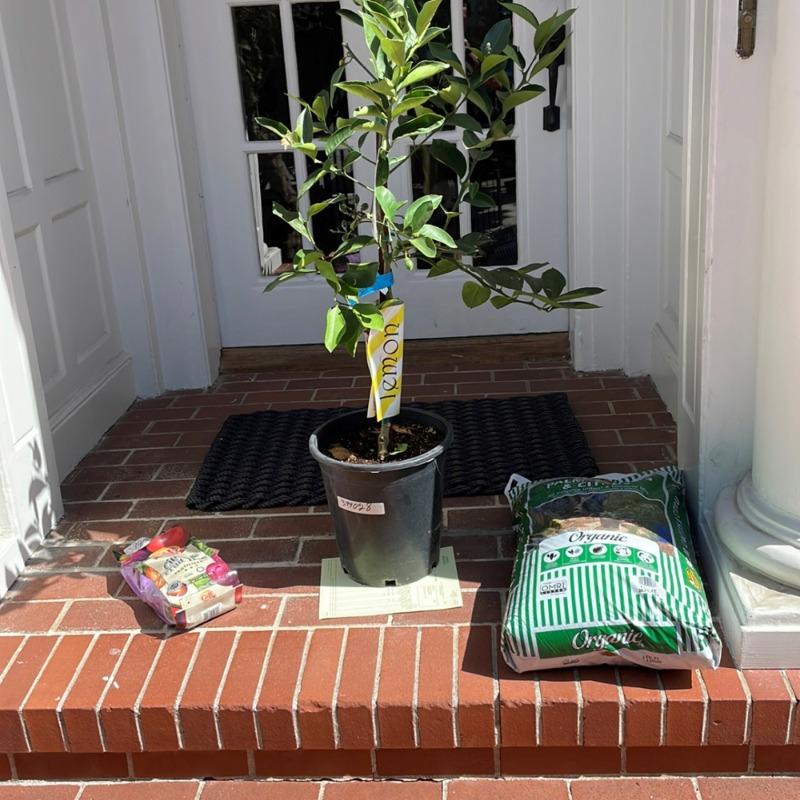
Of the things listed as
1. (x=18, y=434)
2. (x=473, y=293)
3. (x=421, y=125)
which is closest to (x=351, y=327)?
(x=473, y=293)

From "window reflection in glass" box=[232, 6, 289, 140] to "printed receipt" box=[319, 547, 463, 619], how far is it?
201cm

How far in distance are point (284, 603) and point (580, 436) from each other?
3.83ft

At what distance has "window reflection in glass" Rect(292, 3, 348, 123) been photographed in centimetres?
358

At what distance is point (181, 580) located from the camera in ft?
7.35

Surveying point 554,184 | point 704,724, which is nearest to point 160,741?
point 704,724

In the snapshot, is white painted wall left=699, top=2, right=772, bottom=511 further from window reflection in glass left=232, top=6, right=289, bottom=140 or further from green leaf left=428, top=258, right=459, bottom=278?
window reflection in glass left=232, top=6, right=289, bottom=140

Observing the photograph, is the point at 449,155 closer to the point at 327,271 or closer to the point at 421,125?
the point at 421,125

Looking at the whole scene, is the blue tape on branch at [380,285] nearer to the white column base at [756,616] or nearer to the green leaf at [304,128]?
the green leaf at [304,128]

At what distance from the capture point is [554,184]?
12.1 ft

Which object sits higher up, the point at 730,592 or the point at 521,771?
the point at 730,592

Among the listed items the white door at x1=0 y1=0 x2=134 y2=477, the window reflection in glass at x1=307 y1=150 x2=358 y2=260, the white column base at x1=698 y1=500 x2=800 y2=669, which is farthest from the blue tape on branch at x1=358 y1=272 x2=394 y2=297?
the window reflection in glass at x1=307 y1=150 x2=358 y2=260

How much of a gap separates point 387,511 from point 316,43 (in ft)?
7.01

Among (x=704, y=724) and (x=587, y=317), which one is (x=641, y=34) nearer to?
(x=587, y=317)

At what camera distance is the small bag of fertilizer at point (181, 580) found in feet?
7.19
